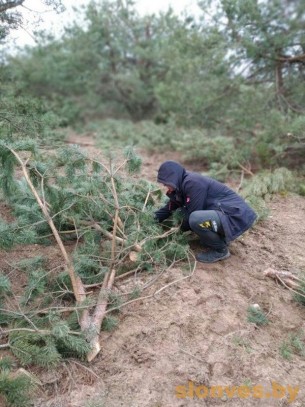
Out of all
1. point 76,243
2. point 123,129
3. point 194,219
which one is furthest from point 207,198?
point 123,129

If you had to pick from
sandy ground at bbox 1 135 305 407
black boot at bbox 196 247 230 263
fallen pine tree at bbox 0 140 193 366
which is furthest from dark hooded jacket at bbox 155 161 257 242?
sandy ground at bbox 1 135 305 407

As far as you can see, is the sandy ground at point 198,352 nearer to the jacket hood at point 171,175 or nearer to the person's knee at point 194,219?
the person's knee at point 194,219

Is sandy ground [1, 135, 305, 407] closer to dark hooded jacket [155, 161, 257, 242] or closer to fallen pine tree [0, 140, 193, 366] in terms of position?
fallen pine tree [0, 140, 193, 366]

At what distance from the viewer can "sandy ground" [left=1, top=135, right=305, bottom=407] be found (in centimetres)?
245

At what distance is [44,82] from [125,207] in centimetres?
903

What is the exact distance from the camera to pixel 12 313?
109 inches

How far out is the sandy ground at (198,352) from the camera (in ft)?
8.05

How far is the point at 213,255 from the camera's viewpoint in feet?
11.5

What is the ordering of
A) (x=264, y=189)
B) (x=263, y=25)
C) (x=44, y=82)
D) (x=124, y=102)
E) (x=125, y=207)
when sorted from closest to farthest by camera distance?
(x=125, y=207) < (x=264, y=189) < (x=263, y=25) < (x=44, y=82) < (x=124, y=102)

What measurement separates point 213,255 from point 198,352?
100cm

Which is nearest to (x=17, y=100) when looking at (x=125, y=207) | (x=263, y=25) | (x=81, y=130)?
(x=125, y=207)

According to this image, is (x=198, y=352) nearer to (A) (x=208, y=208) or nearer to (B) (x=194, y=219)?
(B) (x=194, y=219)

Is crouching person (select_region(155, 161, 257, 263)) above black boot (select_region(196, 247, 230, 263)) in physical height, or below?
above

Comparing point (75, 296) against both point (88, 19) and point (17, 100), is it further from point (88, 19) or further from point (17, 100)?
point (88, 19)
